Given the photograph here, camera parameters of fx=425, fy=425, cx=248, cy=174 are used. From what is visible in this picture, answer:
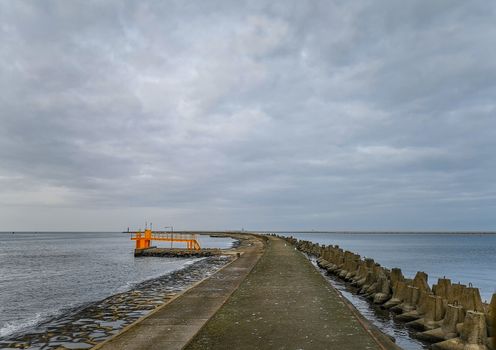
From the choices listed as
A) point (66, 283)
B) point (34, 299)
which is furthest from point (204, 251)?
point (34, 299)

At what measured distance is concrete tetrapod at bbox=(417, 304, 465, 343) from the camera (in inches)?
442

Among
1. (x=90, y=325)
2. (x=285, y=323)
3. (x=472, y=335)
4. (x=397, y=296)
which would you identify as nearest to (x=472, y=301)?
(x=472, y=335)

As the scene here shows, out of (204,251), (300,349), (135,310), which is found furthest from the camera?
(204,251)

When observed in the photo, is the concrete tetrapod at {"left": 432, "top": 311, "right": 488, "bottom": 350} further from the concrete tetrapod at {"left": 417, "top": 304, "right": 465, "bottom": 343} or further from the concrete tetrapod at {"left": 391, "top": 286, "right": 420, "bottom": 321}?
the concrete tetrapod at {"left": 391, "top": 286, "right": 420, "bottom": 321}

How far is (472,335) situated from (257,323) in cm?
502

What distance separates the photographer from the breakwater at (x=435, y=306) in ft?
33.0

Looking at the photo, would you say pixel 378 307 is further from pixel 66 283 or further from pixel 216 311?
pixel 66 283

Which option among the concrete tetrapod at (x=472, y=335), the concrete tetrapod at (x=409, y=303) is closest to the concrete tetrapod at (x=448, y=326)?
the concrete tetrapod at (x=472, y=335)

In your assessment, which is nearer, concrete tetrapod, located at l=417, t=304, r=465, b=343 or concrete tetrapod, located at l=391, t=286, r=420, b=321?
concrete tetrapod, located at l=417, t=304, r=465, b=343

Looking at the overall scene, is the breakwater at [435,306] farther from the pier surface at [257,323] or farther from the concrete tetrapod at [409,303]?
the pier surface at [257,323]

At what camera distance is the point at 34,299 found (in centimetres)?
2198

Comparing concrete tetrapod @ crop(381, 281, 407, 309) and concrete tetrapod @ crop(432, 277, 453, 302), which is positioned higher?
concrete tetrapod @ crop(432, 277, 453, 302)

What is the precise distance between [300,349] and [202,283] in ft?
36.2

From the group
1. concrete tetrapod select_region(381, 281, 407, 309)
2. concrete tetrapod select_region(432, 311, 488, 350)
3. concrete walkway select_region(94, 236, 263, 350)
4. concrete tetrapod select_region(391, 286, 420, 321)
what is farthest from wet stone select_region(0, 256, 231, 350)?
concrete tetrapod select_region(381, 281, 407, 309)
